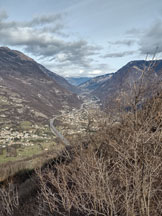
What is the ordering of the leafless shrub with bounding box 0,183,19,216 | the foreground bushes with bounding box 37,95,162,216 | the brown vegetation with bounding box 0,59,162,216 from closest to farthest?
the foreground bushes with bounding box 37,95,162,216, the brown vegetation with bounding box 0,59,162,216, the leafless shrub with bounding box 0,183,19,216

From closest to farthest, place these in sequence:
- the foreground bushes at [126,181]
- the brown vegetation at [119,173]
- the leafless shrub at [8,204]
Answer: the foreground bushes at [126,181], the brown vegetation at [119,173], the leafless shrub at [8,204]

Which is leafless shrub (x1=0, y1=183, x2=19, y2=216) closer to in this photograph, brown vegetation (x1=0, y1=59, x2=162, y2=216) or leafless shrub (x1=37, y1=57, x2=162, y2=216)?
brown vegetation (x1=0, y1=59, x2=162, y2=216)

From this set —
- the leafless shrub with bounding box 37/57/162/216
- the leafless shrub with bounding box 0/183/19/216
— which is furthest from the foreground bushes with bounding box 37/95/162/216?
the leafless shrub with bounding box 0/183/19/216

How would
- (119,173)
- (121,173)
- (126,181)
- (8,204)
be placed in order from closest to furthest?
(126,181)
(121,173)
(119,173)
(8,204)

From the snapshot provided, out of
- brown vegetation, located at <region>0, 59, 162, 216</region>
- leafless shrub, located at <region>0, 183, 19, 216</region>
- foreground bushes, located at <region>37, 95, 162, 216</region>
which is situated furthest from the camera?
leafless shrub, located at <region>0, 183, 19, 216</region>

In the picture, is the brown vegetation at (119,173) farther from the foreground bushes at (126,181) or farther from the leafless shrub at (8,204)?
the leafless shrub at (8,204)

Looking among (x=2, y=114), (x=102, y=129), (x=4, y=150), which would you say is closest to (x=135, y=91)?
(x=102, y=129)

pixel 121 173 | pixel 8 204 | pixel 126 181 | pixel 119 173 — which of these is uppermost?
pixel 126 181

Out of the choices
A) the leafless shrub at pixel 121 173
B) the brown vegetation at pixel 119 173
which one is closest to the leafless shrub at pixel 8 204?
the brown vegetation at pixel 119 173

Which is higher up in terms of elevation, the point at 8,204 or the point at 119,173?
the point at 119,173

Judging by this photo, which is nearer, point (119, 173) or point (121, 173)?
point (121, 173)

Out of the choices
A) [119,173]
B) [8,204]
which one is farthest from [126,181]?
[8,204]

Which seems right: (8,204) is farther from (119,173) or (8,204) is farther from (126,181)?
(126,181)
